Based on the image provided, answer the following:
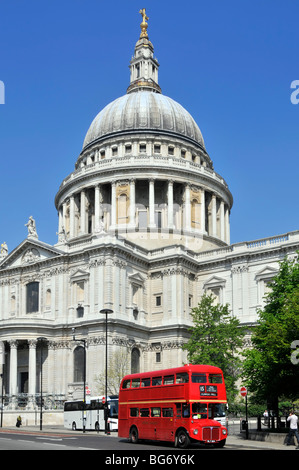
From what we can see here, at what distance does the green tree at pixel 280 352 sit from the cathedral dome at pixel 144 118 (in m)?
56.7

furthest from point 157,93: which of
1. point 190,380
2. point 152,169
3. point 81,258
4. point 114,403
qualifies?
point 190,380

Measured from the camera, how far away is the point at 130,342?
69.1 metres

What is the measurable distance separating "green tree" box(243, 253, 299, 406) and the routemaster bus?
1392cm

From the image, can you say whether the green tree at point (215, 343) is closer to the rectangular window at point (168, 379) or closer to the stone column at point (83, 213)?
the rectangular window at point (168, 379)

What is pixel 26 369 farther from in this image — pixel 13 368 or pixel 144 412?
pixel 144 412

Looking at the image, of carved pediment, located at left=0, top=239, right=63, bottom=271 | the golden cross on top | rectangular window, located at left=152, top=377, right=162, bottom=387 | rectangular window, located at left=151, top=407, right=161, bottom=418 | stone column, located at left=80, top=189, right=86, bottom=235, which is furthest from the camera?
the golden cross on top

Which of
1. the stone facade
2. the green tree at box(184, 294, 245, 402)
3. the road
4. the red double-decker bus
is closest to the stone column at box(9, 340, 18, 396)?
the stone facade

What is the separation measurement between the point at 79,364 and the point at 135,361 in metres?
6.67

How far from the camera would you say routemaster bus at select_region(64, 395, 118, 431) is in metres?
51.8

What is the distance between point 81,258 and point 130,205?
1723 centimetres

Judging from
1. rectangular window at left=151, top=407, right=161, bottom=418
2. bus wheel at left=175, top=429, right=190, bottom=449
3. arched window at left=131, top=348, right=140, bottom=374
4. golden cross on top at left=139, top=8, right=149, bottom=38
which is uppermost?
golden cross on top at left=139, top=8, right=149, bottom=38

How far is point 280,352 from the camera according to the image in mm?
36719

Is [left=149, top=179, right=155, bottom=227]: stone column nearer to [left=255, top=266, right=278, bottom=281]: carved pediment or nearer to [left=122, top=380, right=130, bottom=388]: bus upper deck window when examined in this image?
[left=255, top=266, right=278, bottom=281]: carved pediment

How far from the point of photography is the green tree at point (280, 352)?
36469 mm
